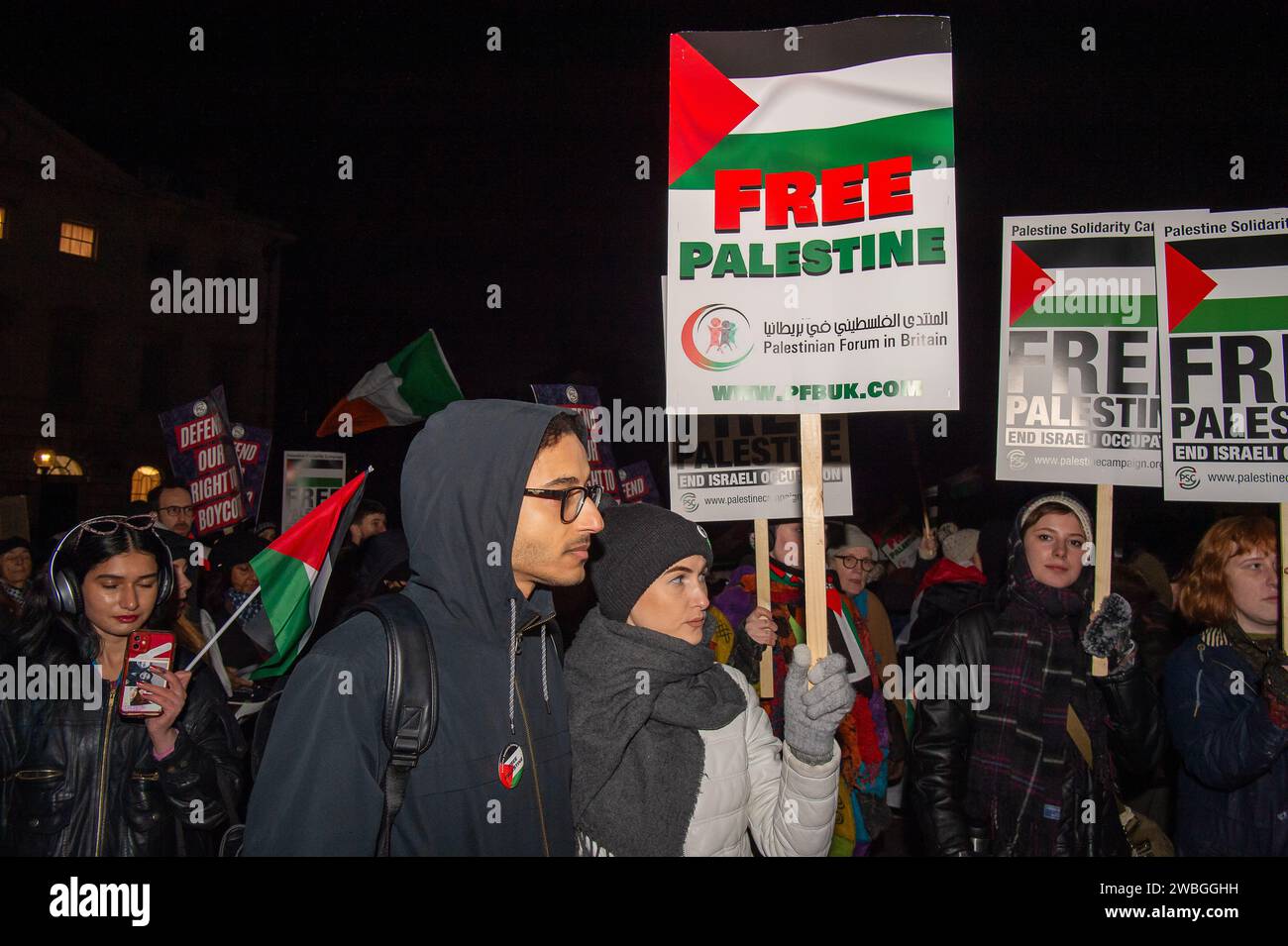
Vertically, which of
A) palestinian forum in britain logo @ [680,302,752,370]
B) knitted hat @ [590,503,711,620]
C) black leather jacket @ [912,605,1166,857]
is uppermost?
palestinian forum in britain logo @ [680,302,752,370]

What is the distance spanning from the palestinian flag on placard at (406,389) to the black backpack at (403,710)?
7568mm

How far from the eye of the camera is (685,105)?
141 inches

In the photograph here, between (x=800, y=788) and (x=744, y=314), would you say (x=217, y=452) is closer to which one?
(x=744, y=314)

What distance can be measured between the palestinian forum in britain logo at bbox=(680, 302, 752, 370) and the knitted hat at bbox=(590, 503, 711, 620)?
0.61 metres

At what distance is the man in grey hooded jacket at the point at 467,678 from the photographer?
1.99m

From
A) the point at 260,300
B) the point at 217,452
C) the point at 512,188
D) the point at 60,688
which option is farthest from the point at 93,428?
the point at 60,688

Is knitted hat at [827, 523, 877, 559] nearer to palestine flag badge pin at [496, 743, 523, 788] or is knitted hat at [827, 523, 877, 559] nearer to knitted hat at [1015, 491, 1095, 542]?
knitted hat at [1015, 491, 1095, 542]

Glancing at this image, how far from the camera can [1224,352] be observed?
4.77 metres

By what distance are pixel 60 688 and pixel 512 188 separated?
1955cm

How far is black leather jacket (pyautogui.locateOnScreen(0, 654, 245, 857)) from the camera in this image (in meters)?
3.19

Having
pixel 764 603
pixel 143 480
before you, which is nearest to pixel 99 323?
pixel 143 480

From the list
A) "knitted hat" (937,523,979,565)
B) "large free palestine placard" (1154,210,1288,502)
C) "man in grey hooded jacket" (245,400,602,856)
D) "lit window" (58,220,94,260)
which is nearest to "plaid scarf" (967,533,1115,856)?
"large free palestine placard" (1154,210,1288,502)

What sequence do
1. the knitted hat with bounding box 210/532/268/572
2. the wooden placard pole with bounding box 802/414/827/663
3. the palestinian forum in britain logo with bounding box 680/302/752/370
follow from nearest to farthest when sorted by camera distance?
1. the wooden placard pole with bounding box 802/414/827/663
2. the palestinian forum in britain logo with bounding box 680/302/752/370
3. the knitted hat with bounding box 210/532/268/572

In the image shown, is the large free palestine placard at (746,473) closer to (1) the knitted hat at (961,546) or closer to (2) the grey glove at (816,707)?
(1) the knitted hat at (961,546)
